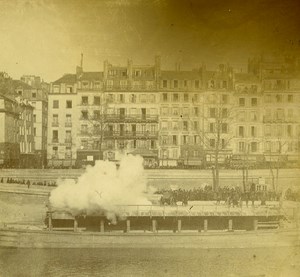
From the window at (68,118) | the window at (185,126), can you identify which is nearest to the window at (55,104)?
the window at (68,118)

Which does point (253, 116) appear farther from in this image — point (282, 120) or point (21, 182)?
point (21, 182)

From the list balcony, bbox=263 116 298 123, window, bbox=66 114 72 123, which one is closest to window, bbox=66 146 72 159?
window, bbox=66 114 72 123

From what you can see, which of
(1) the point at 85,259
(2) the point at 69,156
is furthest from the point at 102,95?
(1) the point at 85,259

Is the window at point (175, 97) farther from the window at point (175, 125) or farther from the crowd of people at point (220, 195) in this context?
the crowd of people at point (220, 195)

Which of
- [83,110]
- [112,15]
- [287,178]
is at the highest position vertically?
[112,15]

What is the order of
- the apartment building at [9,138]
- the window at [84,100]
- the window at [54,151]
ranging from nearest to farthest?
the apartment building at [9,138]
the window at [54,151]
the window at [84,100]

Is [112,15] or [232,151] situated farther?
[232,151]

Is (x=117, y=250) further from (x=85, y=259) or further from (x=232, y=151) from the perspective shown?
(x=232, y=151)

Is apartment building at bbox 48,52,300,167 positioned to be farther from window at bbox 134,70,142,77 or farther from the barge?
the barge

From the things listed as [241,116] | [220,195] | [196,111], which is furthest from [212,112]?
[220,195]
